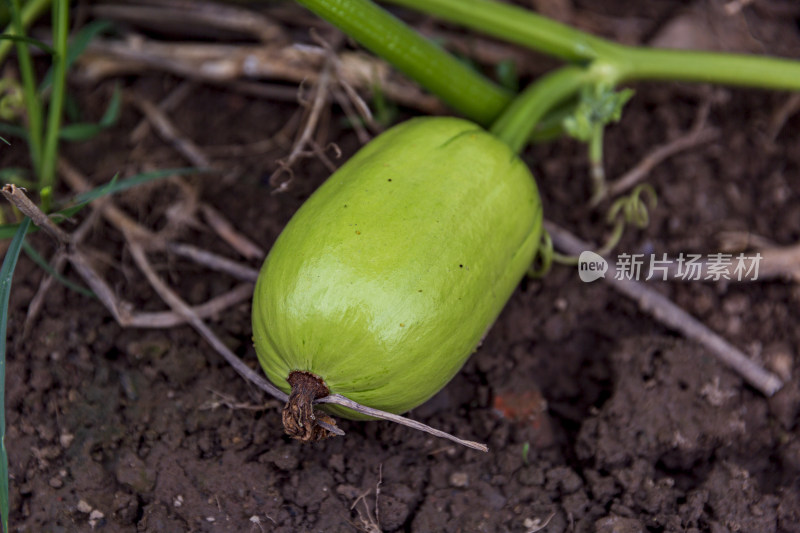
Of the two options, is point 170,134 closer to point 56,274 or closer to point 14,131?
point 14,131

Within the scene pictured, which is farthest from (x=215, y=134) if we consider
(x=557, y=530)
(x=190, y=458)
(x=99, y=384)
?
(x=557, y=530)

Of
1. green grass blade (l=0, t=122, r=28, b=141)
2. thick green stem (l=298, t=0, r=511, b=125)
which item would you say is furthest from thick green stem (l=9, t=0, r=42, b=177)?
thick green stem (l=298, t=0, r=511, b=125)

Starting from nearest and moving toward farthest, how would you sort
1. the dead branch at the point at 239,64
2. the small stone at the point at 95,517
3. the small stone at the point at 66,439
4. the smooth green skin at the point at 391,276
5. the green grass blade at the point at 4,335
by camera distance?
the green grass blade at the point at 4,335 → the smooth green skin at the point at 391,276 → the small stone at the point at 95,517 → the small stone at the point at 66,439 → the dead branch at the point at 239,64

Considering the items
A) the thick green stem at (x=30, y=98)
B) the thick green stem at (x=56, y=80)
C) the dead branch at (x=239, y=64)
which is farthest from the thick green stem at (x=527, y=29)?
the thick green stem at (x=30, y=98)

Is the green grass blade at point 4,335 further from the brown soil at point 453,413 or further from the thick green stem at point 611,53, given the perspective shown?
the thick green stem at point 611,53

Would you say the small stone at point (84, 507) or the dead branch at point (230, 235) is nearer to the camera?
the small stone at point (84, 507)

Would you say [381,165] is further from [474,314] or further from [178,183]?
[178,183]
